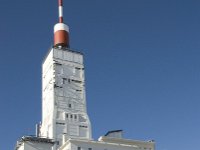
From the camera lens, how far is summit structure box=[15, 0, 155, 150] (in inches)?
5340

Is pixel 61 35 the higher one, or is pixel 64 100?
pixel 61 35

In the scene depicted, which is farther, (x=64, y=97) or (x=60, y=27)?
(x=60, y=27)

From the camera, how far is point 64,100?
5586 inches

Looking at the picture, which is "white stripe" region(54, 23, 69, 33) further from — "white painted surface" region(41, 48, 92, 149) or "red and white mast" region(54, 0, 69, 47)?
"white painted surface" region(41, 48, 92, 149)

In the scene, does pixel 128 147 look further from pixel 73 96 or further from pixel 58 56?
pixel 58 56

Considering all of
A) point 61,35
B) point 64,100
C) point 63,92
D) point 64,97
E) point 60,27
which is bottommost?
point 64,100

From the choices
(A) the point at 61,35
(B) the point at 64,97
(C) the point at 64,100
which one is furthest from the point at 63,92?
(A) the point at 61,35

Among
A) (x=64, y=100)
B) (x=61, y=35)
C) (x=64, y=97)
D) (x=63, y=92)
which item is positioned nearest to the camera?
(x=64, y=100)

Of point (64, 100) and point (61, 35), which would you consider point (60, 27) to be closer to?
point (61, 35)

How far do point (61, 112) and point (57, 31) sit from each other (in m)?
29.8

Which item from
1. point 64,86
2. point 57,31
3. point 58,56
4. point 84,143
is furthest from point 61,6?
point 84,143

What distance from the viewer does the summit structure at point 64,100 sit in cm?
13562

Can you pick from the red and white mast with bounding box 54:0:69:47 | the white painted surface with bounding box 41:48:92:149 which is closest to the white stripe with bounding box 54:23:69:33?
the red and white mast with bounding box 54:0:69:47

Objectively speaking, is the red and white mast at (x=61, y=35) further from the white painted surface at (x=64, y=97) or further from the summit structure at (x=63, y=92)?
the white painted surface at (x=64, y=97)
